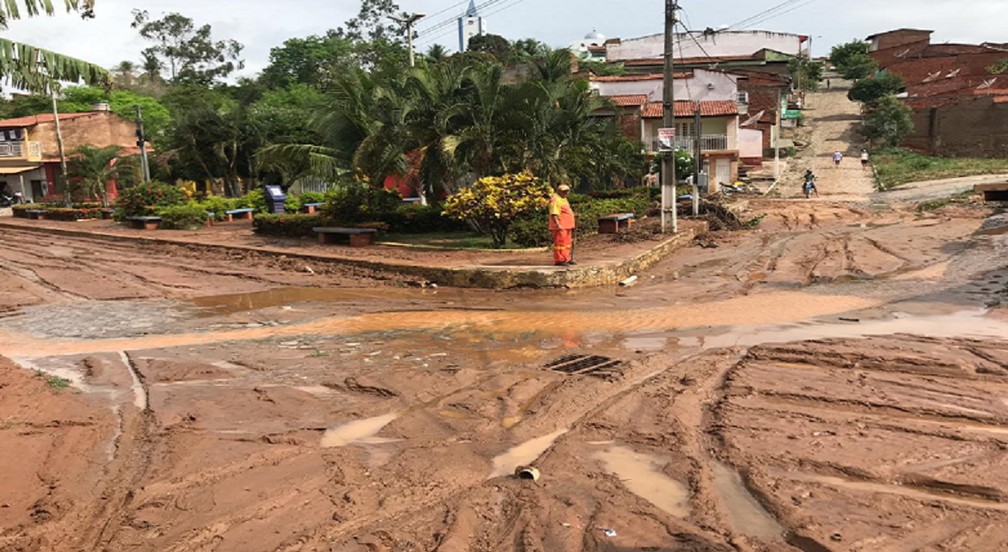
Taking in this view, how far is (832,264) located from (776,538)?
11.0 m

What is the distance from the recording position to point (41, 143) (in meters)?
43.7

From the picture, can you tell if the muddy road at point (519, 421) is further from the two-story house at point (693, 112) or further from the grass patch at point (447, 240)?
the two-story house at point (693, 112)

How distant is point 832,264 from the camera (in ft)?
45.3

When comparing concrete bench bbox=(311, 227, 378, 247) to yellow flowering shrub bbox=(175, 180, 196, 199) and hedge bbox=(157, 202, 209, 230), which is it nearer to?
hedge bbox=(157, 202, 209, 230)

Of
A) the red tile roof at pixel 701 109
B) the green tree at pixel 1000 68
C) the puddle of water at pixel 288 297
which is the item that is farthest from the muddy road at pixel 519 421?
the green tree at pixel 1000 68

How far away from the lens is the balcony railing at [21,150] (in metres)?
43.0

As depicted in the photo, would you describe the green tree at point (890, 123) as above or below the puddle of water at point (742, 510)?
above

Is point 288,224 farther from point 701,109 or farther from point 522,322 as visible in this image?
point 701,109

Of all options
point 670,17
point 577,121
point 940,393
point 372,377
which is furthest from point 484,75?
point 940,393

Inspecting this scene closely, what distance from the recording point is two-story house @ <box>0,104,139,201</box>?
1700 inches

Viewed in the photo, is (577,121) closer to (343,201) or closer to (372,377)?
(343,201)

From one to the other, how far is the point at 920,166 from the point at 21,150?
1874 inches

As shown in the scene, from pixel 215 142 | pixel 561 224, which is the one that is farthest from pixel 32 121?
pixel 561 224

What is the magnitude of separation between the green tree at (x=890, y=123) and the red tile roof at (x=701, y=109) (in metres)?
10.4
